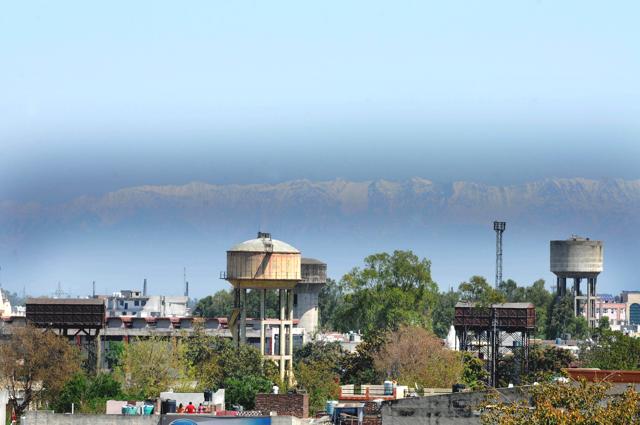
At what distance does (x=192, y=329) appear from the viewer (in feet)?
633

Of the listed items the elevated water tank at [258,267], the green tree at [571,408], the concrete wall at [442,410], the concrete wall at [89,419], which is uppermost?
the elevated water tank at [258,267]

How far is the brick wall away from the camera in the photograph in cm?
9531

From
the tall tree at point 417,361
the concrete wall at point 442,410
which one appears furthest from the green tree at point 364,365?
the concrete wall at point 442,410

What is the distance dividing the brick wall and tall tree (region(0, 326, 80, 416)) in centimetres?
2658

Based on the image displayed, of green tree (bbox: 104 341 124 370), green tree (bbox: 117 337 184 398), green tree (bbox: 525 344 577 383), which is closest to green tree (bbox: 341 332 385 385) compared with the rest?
green tree (bbox: 525 344 577 383)

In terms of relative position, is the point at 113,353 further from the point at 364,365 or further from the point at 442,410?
the point at 442,410

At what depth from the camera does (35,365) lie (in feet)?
420

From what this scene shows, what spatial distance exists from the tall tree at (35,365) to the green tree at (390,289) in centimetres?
5640

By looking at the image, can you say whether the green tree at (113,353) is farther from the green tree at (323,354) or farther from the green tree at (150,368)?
the green tree at (150,368)

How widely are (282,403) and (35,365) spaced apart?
3600 centimetres

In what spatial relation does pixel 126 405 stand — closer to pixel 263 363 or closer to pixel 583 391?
pixel 583 391

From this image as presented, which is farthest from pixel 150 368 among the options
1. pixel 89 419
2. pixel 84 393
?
pixel 89 419

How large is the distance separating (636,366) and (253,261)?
2967 centimetres

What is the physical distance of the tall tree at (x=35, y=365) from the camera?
404ft
